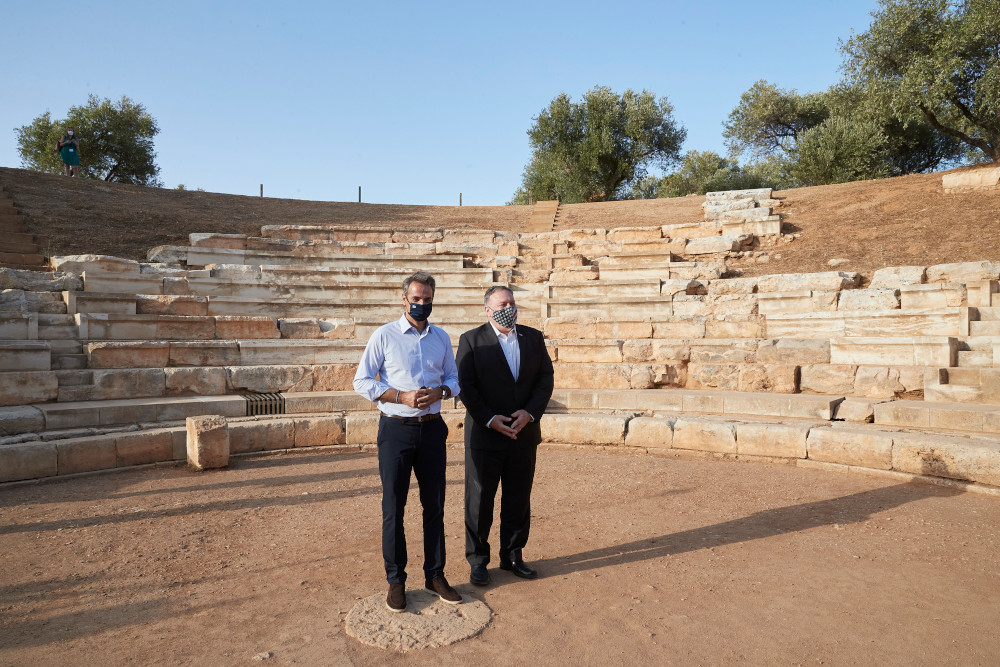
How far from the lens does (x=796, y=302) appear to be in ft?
35.2

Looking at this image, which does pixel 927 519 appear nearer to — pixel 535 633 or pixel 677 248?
pixel 535 633

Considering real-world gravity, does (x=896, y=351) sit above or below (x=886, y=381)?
above

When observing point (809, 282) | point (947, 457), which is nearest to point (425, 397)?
point (947, 457)

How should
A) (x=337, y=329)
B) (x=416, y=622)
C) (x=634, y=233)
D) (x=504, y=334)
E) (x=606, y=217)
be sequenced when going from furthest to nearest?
(x=606, y=217)
(x=634, y=233)
(x=337, y=329)
(x=504, y=334)
(x=416, y=622)

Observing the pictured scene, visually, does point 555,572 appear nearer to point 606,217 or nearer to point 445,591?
point 445,591

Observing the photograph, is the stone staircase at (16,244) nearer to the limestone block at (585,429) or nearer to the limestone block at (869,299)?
the limestone block at (585,429)

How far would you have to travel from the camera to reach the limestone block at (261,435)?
763 centimetres

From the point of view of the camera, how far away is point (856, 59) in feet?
65.4

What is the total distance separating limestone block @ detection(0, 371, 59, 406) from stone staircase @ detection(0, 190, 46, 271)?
4200 millimetres

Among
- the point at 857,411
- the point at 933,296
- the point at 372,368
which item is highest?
the point at 933,296

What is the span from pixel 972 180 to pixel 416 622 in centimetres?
1665

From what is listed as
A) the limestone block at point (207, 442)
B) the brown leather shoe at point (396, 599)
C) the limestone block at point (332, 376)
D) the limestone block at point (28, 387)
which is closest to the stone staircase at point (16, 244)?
the limestone block at point (28, 387)

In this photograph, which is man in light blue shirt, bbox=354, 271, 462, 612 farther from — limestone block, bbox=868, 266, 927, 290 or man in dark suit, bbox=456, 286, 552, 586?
limestone block, bbox=868, 266, 927, 290

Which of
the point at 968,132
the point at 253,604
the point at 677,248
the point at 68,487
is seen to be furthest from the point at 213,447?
the point at 968,132
